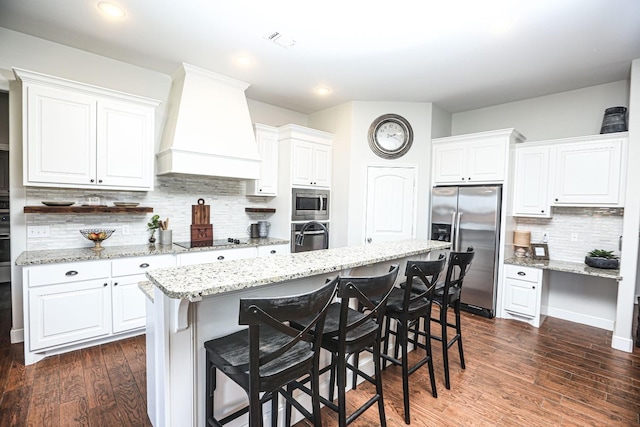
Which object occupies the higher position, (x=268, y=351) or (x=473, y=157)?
(x=473, y=157)

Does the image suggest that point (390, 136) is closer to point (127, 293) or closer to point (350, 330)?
point (350, 330)

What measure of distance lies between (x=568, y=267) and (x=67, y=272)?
204 inches

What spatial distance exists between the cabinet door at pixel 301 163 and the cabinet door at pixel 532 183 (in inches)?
111

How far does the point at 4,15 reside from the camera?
252 centimetres

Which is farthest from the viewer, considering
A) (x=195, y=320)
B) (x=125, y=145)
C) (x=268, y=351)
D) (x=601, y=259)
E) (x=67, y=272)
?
(x=601, y=259)

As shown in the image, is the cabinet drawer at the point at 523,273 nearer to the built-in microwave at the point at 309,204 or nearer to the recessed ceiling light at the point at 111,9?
the built-in microwave at the point at 309,204

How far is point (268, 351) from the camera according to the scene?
135cm

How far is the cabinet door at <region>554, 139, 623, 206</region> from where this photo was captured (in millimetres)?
3334

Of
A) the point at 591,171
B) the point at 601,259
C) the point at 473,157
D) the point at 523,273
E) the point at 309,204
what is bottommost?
the point at 523,273

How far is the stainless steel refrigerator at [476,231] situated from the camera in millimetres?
3871

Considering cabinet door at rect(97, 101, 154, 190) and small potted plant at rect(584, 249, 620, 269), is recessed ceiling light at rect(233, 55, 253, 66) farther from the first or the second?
small potted plant at rect(584, 249, 620, 269)

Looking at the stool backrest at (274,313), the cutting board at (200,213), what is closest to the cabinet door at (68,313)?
the cutting board at (200,213)

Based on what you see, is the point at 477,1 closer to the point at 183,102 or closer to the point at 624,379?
the point at 183,102

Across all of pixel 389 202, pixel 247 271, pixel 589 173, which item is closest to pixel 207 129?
pixel 247 271
